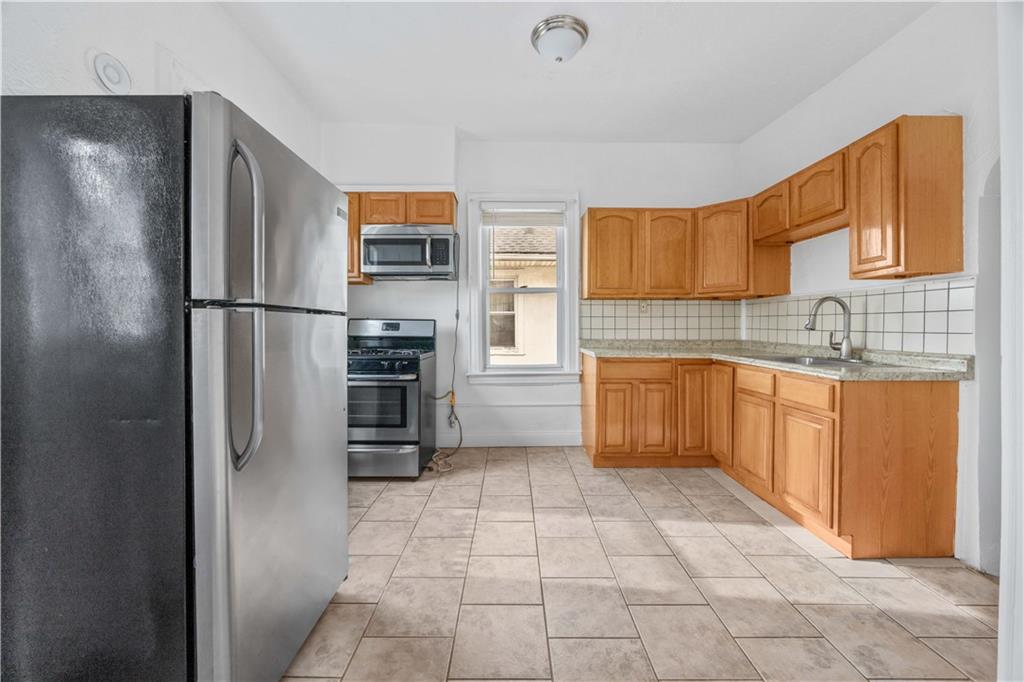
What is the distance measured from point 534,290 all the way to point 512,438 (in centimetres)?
133

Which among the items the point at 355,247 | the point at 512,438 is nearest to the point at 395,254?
the point at 355,247

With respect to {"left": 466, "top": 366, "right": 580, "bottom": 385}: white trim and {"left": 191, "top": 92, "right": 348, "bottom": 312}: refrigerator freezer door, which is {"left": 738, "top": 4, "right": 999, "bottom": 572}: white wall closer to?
{"left": 466, "top": 366, "right": 580, "bottom": 385}: white trim

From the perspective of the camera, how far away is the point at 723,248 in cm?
355

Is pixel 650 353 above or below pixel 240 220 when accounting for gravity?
below

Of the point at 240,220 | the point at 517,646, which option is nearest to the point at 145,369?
the point at 240,220

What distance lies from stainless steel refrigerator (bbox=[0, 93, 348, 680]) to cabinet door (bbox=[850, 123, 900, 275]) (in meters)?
2.65

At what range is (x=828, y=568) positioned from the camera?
2.04 m

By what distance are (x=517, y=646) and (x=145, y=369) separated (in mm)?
1380

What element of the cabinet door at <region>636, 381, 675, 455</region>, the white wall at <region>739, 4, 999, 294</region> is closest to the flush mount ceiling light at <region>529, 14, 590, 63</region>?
the white wall at <region>739, 4, 999, 294</region>

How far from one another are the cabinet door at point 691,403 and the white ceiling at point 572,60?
1966 millimetres

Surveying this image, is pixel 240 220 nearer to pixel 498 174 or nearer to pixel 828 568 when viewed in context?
pixel 828 568

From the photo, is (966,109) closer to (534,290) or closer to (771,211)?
(771,211)

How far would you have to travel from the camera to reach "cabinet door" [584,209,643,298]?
371cm

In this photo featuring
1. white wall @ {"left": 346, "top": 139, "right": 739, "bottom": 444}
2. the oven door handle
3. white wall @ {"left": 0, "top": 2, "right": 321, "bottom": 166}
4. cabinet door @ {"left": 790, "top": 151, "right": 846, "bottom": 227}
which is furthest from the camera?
white wall @ {"left": 346, "top": 139, "right": 739, "bottom": 444}
